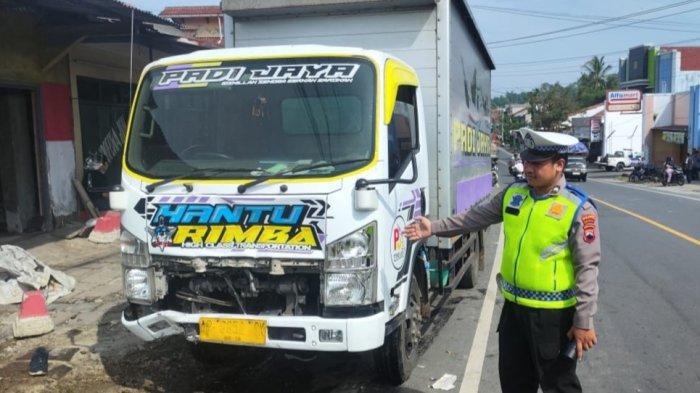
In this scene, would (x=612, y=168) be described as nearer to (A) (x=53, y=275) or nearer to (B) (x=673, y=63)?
(B) (x=673, y=63)

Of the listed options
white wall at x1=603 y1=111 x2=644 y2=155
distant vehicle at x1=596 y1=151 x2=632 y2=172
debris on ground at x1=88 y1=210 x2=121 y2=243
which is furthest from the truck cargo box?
white wall at x1=603 y1=111 x2=644 y2=155

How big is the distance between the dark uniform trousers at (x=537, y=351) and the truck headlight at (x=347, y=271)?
85 cm

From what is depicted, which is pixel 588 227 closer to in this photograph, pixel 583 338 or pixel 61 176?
pixel 583 338

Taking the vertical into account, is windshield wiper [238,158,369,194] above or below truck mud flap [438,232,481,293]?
above

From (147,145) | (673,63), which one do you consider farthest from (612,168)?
(147,145)

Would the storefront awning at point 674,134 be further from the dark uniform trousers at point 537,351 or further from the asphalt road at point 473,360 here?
the dark uniform trousers at point 537,351

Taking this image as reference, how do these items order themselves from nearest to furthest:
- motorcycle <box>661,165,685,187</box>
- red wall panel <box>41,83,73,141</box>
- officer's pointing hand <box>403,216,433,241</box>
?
officer's pointing hand <box>403,216,433,241</box>
red wall panel <box>41,83,73,141</box>
motorcycle <box>661,165,685,187</box>

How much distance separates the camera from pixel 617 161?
154 ft

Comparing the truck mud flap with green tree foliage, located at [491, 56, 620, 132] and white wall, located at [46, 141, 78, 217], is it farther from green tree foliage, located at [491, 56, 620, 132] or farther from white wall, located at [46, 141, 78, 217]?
green tree foliage, located at [491, 56, 620, 132]

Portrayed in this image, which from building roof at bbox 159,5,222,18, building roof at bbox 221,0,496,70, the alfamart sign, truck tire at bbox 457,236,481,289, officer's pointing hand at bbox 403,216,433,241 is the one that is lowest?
truck tire at bbox 457,236,481,289

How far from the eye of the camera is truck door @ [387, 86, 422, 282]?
3.98 metres

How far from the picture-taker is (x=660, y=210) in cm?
1730

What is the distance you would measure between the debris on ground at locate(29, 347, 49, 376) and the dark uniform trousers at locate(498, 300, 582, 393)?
12.0ft

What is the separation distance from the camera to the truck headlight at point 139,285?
3.92 metres
